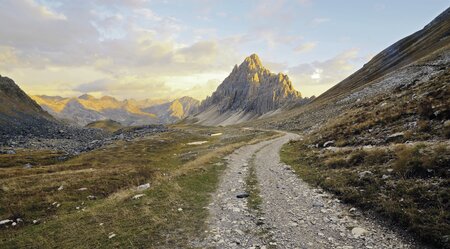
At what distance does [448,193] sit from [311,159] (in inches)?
688

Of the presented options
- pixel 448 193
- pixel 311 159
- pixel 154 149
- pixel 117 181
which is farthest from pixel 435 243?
pixel 154 149

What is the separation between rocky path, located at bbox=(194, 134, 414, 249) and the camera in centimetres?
1161

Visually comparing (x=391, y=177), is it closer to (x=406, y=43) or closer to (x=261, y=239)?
(x=261, y=239)

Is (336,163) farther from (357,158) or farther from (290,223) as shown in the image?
(290,223)

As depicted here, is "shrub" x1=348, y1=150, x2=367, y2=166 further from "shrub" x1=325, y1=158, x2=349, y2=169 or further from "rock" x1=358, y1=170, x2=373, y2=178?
"rock" x1=358, y1=170, x2=373, y2=178

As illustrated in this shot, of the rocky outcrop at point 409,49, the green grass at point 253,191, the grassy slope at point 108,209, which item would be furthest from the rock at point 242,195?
the rocky outcrop at point 409,49

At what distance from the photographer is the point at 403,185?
574 inches

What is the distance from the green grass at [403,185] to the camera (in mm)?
11375

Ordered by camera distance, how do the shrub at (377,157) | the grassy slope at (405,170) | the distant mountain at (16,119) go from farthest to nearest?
the distant mountain at (16,119) < the shrub at (377,157) < the grassy slope at (405,170)

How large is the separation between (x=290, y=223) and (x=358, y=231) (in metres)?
3.00

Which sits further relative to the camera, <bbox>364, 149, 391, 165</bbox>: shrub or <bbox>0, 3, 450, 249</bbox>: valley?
<bbox>364, 149, 391, 165</bbox>: shrub

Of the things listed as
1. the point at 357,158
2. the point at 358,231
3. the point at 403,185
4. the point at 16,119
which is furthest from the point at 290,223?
the point at 16,119

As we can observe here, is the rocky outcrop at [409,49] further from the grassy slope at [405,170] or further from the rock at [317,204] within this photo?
the rock at [317,204]

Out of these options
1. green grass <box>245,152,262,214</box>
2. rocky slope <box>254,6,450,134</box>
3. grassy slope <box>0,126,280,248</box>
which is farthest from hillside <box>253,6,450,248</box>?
rocky slope <box>254,6,450,134</box>
